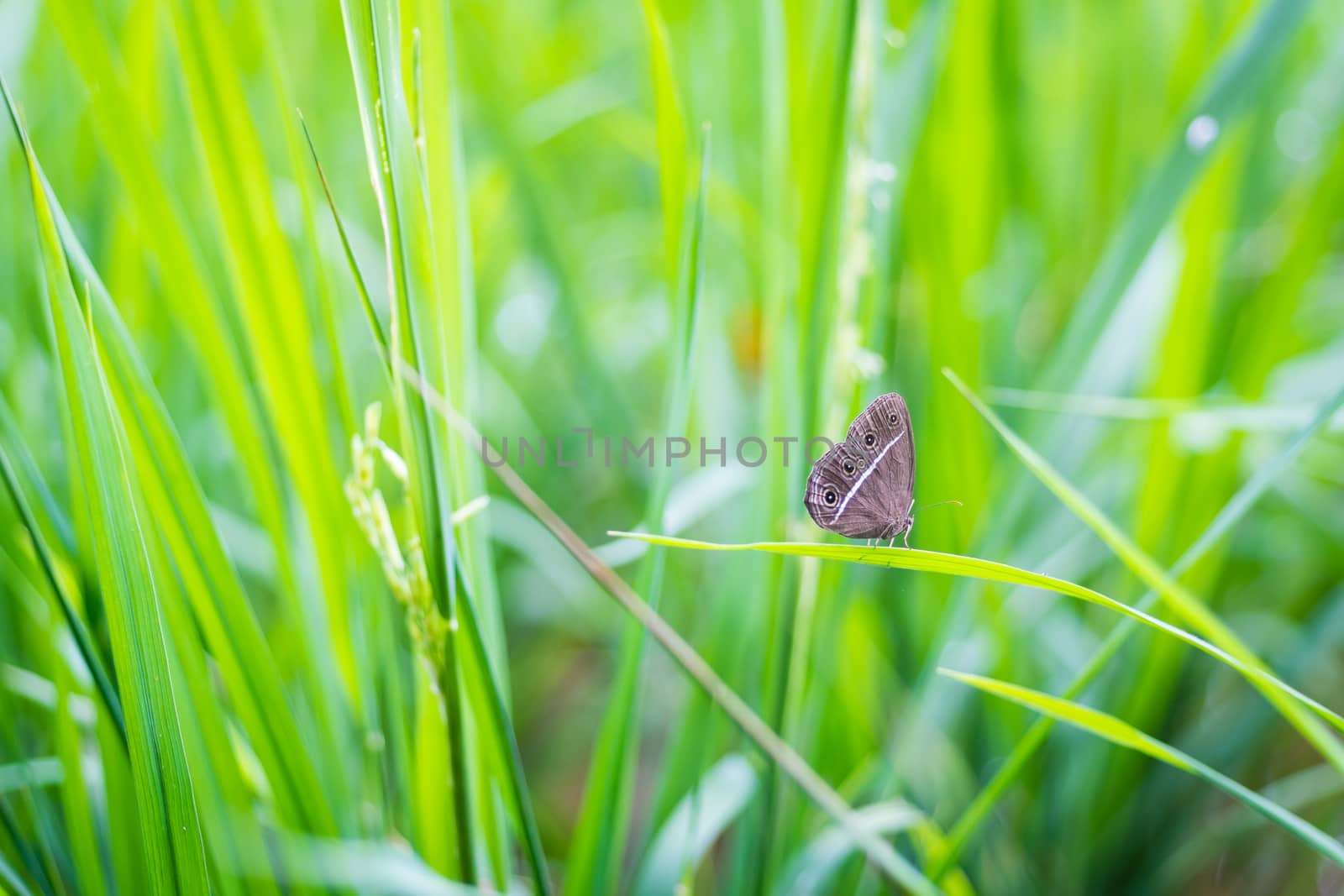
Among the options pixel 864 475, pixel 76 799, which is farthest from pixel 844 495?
pixel 76 799

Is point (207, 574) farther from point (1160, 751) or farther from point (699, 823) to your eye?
point (1160, 751)

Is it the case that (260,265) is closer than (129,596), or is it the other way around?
(129,596)

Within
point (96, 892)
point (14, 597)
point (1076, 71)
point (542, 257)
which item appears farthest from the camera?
point (1076, 71)

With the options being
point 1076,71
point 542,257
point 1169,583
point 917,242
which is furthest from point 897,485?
point 1076,71

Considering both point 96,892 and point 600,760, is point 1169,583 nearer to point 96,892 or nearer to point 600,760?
point 600,760

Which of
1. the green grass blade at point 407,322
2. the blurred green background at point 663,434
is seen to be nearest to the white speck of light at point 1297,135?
the blurred green background at point 663,434

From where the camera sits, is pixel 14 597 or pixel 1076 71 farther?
pixel 1076 71

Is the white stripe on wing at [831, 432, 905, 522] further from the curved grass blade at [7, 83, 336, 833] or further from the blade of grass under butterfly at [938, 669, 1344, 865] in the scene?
the curved grass blade at [7, 83, 336, 833]
